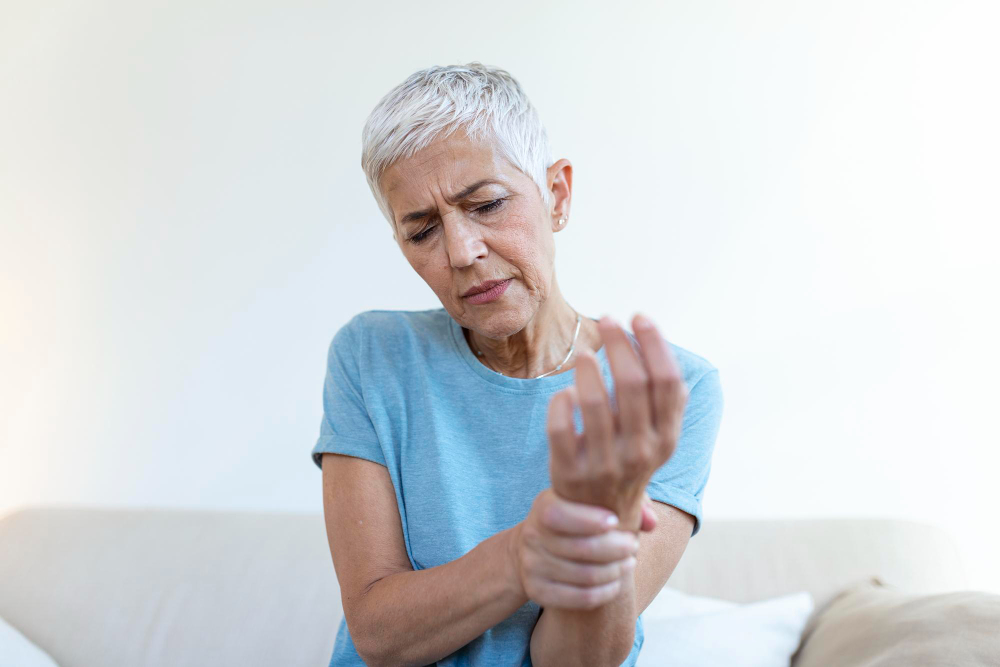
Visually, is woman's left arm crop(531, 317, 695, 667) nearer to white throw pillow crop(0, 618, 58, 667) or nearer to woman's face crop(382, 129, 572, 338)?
woman's face crop(382, 129, 572, 338)

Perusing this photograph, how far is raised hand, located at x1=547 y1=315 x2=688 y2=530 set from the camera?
2.27 feet

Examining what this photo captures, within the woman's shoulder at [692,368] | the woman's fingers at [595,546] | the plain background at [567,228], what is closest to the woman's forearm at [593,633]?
the woman's fingers at [595,546]

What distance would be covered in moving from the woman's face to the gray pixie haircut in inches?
0.6

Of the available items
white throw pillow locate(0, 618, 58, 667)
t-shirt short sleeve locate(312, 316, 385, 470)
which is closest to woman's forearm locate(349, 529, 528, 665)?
t-shirt short sleeve locate(312, 316, 385, 470)

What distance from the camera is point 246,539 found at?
2008mm

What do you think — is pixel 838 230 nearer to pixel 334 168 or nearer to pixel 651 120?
pixel 651 120

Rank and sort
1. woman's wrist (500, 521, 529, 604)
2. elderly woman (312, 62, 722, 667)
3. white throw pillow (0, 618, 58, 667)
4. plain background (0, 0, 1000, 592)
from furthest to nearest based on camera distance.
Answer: plain background (0, 0, 1000, 592), white throw pillow (0, 618, 58, 667), elderly woman (312, 62, 722, 667), woman's wrist (500, 521, 529, 604)

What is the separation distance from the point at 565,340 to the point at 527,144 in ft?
1.19

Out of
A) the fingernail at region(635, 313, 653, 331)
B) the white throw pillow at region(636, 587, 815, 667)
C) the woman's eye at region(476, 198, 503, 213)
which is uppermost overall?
the woman's eye at region(476, 198, 503, 213)

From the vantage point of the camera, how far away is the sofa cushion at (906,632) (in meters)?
1.07

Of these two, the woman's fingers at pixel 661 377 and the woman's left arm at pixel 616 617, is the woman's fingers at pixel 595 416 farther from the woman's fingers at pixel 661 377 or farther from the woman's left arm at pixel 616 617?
the woman's left arm at pixel 616 617

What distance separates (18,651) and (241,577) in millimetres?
483

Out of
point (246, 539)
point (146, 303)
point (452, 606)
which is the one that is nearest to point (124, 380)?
point (146, 303)

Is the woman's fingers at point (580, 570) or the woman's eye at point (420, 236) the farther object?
the woman's eye at point (420, 236)
